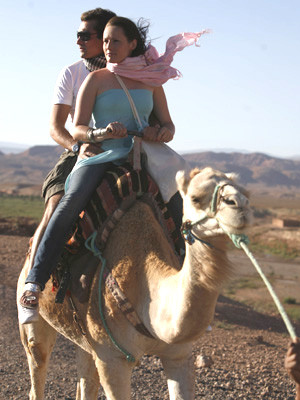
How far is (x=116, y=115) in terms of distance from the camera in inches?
163

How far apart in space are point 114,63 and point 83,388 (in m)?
2.68

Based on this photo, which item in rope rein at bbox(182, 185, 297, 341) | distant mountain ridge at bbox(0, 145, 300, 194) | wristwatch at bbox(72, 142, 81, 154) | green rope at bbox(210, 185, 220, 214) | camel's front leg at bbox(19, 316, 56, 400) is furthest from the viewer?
distant mountain ridge at bbox(0, 145, 300, 194)

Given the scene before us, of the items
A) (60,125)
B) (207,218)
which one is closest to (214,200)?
(207,218)

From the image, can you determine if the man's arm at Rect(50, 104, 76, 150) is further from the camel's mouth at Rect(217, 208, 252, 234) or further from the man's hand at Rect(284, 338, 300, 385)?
the man's hand at Rect(284, 338, 300, 385)

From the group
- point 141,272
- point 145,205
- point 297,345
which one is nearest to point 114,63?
point 145,205

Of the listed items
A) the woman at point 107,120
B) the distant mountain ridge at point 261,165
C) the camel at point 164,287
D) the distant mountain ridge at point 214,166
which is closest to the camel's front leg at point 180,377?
the camel at point 164,287

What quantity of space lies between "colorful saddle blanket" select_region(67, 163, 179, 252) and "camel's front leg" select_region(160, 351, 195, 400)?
749mm

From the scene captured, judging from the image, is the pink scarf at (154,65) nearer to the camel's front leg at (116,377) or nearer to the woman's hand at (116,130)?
the woman's hand at (116,130)

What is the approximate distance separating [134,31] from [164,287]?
1.91 metres

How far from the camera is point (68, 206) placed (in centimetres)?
397

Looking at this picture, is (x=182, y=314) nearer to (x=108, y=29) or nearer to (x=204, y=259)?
(x=204, y=259)

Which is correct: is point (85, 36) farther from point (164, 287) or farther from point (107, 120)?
point (164, 287)

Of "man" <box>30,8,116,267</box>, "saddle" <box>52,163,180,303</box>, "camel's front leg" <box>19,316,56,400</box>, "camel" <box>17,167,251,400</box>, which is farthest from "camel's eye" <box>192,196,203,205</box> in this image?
"camel's front leg" <box>19,316,56,400</box>

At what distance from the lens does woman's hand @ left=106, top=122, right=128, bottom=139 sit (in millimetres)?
3865
